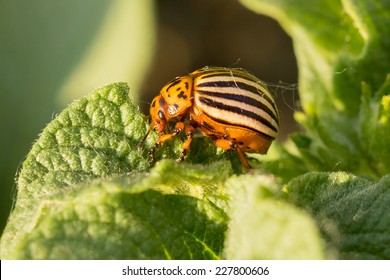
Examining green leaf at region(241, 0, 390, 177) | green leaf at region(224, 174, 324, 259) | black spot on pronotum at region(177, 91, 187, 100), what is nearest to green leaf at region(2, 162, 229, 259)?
green leaf at region(224, 174, 324, 259)

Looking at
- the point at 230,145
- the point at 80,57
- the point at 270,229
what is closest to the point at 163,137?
the point at 230,145

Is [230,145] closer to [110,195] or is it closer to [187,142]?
[187,142]

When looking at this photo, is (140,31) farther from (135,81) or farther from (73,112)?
(73,112)

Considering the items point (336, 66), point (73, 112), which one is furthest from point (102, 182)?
point (336, 66)
